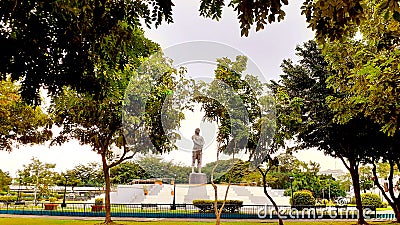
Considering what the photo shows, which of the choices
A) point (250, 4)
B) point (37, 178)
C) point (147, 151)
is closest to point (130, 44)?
point (250, 4)

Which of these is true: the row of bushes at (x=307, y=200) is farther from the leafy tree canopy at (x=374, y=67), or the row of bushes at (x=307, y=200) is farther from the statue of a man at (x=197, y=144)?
the leafy tree canopy at (x=374, y=67)

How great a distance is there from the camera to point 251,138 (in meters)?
14.3

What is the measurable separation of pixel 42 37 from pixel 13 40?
0.83 feet

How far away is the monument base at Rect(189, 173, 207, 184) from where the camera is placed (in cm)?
1898

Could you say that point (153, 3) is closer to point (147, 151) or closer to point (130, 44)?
point (130, 44)

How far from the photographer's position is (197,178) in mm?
19234

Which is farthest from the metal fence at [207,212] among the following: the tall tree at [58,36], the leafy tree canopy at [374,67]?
the tall tree at [58,36]

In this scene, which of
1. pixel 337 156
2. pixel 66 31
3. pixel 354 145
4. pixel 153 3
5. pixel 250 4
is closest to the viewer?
pixel 250 4

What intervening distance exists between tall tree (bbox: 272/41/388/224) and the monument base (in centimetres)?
490

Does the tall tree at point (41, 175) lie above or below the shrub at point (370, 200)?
above

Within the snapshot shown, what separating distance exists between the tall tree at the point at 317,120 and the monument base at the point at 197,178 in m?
4.90

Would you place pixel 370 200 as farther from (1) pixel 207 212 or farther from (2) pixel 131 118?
(2) pixel 131 118

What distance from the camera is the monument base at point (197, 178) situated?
19.0 meters

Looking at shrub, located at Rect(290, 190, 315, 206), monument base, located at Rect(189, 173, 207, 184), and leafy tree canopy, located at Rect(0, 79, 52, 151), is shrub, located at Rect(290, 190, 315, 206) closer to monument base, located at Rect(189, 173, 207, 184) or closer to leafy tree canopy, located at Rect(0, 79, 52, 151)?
monument base, located at Rect(189, 173, 207, 184)
